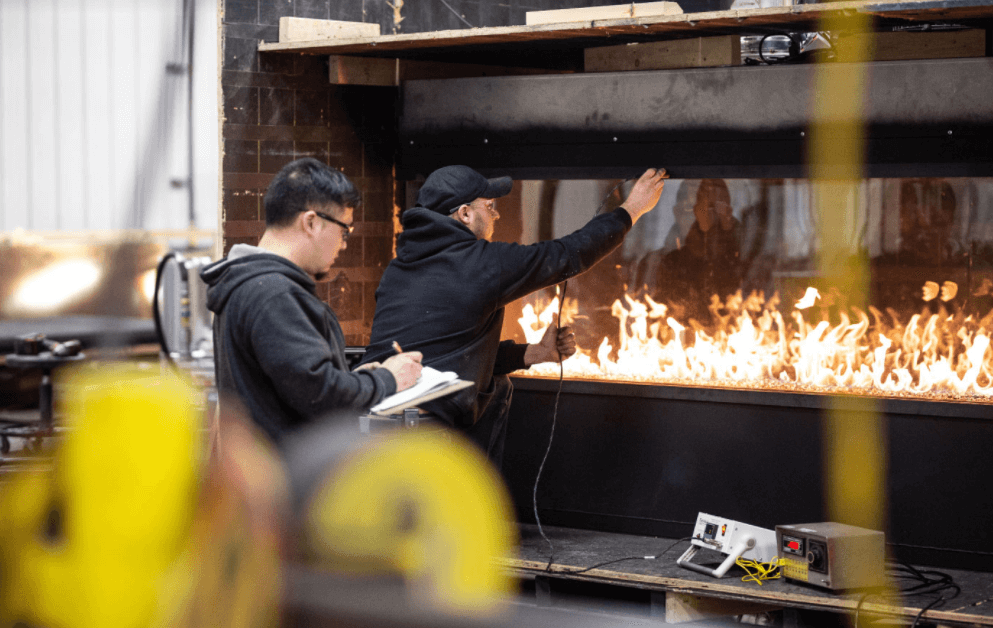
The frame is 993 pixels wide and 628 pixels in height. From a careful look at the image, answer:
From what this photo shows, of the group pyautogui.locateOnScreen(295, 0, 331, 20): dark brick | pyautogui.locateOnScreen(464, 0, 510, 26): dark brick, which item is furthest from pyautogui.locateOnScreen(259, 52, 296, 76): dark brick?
pyautogui.locateOnScreen(464, 0, 510, 26): dark brick

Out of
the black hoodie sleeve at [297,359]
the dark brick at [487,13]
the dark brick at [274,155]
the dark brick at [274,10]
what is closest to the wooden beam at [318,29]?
the dark brick at [274,10]

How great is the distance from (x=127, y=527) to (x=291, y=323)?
2.94 feet

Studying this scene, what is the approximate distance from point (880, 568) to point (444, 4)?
3780mm

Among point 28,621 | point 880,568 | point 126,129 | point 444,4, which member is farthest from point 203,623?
point 126,129

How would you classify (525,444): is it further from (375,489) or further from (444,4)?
Answer: (375,489)

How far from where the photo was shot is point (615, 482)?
4.86 meters

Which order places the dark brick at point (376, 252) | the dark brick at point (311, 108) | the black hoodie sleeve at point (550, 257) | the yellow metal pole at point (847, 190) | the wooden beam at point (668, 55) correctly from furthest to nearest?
the dark brick at point (376, 252)
the dark brick at point (311, 108)
the wooden beam at point (668, 55)
the yellow metal pole at point (847, 190)
the black hoodie sleeve at point (550, 257)

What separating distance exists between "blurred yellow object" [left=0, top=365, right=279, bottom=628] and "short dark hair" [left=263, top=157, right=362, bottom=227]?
2.71ft

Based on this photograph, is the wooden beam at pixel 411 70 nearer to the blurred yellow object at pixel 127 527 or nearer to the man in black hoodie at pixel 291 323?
the man in black hoodie at pixel 291 323

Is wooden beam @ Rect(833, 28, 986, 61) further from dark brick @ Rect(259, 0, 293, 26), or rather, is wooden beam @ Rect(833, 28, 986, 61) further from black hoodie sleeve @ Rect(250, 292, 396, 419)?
black hoodie sleeve @ Rect(250, 292, 396, 419)

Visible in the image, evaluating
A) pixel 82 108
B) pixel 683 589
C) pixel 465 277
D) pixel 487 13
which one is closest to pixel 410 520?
pixel 465 277

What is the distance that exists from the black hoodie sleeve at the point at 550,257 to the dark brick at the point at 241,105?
1.86m

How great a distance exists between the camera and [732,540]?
4215 millimetres

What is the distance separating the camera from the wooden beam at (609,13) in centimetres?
446
